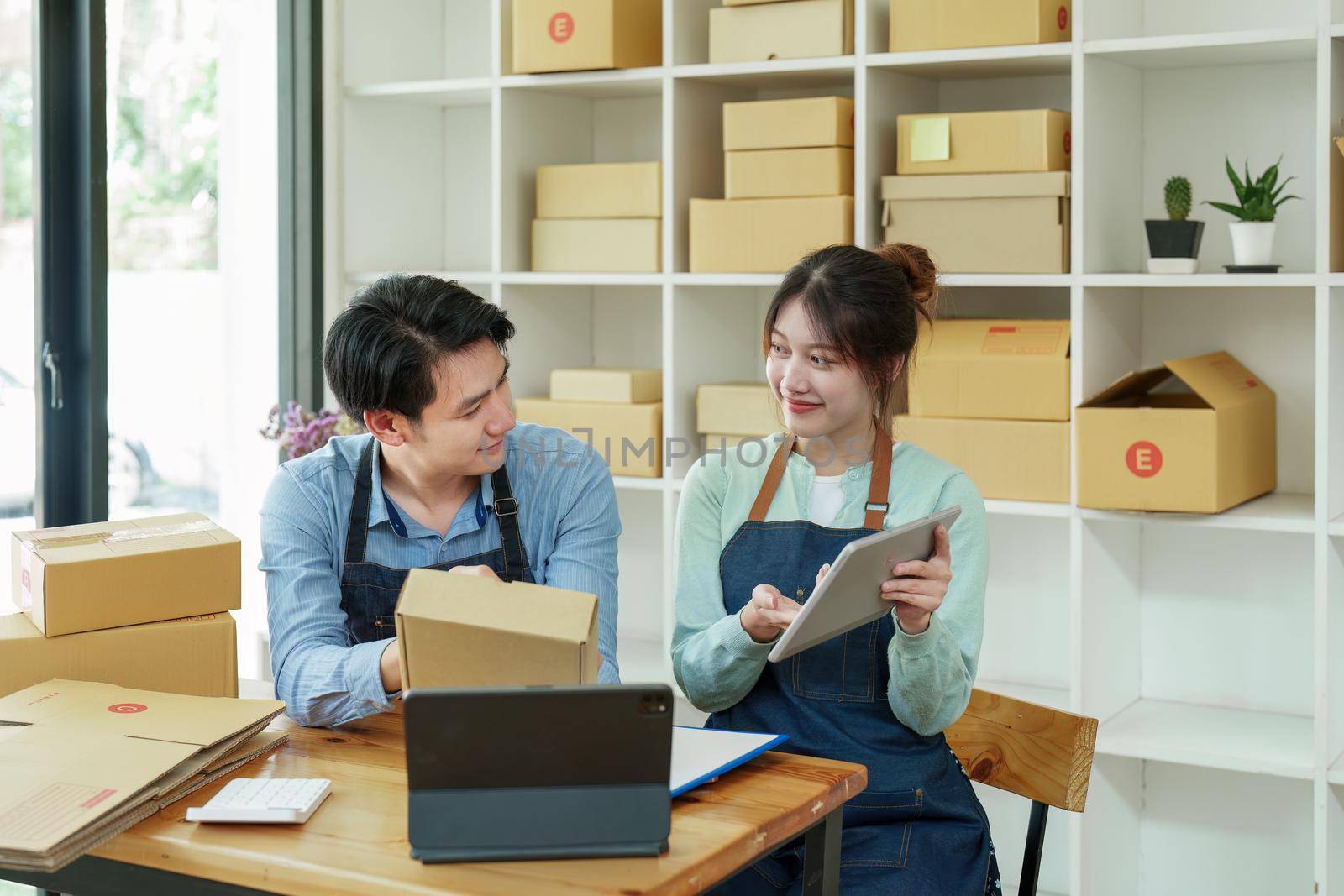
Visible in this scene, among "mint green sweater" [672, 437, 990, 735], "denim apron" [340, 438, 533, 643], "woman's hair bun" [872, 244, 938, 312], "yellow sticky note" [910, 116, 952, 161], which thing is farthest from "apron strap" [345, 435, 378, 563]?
"yellow sticky note" [910, 116, 952, 161]

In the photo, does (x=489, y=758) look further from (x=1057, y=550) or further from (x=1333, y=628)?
(x=1057, y=550)

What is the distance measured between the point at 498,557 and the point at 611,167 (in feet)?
4.64

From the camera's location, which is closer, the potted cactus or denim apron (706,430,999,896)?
denim apron (706,430,999,896)

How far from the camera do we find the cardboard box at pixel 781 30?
9.39ft

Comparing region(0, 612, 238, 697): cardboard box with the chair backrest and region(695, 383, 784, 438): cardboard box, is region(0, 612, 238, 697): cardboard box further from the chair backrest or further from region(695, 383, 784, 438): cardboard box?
region(695, 383, 784, 438): cardboard box

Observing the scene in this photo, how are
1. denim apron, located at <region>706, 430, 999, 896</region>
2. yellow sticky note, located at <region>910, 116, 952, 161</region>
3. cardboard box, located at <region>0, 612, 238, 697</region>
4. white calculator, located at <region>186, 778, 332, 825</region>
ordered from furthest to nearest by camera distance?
yellow sticky note, located at <region>910, 116, 952, 161</region> → denim apron, located at <region>706, 430, 999, 896</region> → cardboard box, located at <region>0, 612, 238, 697</region> → white calculator, located at <region>186, 778, 332, 825</region>

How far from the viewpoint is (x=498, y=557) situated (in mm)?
1971

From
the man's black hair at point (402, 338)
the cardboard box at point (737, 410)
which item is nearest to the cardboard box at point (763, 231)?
the cardboard box at point (737, 410)

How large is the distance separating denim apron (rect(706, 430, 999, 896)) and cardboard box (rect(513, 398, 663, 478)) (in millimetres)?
1098

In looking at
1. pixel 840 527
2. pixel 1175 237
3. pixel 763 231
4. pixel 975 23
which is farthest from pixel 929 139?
pixel 840 527

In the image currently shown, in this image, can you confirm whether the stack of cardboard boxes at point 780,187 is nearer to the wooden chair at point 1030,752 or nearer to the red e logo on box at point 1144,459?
the red e logo on box at point 1144,459

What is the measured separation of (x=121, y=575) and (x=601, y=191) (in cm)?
170

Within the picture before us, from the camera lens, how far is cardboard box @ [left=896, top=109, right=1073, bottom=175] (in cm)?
268

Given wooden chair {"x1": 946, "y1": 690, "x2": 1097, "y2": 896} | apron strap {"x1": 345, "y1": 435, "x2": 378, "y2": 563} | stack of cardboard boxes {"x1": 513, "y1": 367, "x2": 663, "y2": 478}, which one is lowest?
wooden chair {"x1": 946, "y1": 690, "x2": 1097, "y2": 896}
